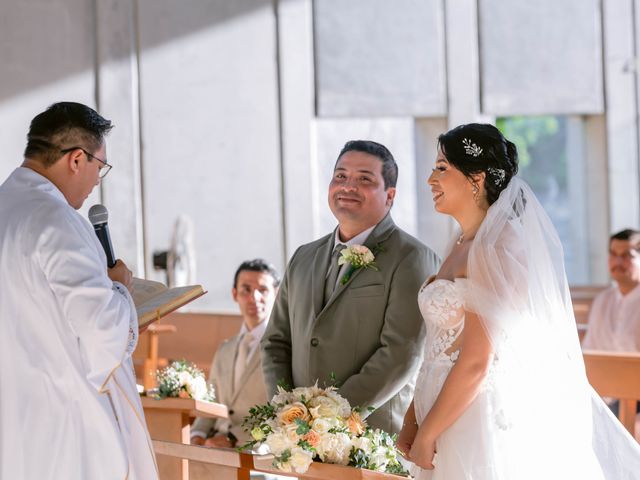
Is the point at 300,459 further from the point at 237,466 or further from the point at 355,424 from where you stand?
the point at 237,466

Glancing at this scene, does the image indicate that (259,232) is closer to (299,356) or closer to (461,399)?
(299,356)

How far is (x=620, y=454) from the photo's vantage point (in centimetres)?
372

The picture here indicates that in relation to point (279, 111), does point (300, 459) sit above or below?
below

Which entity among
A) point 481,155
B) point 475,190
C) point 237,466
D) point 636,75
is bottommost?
point 237,466

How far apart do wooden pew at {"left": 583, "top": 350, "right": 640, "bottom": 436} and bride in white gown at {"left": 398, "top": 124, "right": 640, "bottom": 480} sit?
1.30 metres

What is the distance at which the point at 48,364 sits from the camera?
3137mm

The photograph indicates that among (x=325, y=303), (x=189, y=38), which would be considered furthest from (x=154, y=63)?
(x=325, y=303)

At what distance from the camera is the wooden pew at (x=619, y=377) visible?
16.2 ft

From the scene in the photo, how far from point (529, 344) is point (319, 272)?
1151 millimetres

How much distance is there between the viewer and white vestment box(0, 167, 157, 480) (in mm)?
3104

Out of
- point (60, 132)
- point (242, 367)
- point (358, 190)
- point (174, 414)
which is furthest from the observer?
point (242, 367)

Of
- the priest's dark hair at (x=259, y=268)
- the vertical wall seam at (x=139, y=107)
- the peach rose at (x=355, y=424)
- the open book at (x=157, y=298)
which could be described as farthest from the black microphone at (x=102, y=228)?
the vertical wall seam at (x=139, y=107)

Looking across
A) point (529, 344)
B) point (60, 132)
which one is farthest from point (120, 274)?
point (529, 344)

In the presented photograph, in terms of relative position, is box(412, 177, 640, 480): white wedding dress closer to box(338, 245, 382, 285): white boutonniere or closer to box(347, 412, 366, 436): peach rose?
box(347, 412, 366, 436): peach rose
